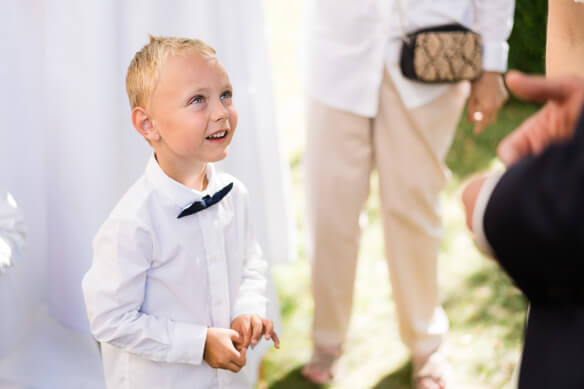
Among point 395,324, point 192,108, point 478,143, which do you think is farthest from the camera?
point 478,143

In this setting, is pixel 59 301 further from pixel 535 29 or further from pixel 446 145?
pixel 535 29

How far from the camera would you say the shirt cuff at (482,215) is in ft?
2.91

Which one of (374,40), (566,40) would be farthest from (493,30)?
(566,40)

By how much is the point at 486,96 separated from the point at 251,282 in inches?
47.9

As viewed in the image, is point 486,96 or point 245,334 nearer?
point 245,334

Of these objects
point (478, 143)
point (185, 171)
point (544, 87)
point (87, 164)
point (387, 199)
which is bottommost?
point (478, 143)

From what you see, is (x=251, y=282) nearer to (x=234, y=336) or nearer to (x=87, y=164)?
(x=234, y=336)

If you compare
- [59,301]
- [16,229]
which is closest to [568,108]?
[16,229]

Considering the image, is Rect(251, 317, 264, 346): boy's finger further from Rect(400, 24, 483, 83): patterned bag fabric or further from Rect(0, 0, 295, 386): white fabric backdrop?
Rect(400, 24, 483, 83): patterned bag fabric

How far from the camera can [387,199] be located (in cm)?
222

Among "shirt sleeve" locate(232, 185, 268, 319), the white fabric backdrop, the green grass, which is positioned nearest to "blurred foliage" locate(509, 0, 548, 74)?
the green grass

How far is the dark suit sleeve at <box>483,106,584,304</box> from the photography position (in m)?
0.75

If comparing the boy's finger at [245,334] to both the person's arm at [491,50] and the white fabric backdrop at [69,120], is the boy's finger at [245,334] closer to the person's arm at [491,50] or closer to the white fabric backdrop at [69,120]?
the white fabric backdrop at [69,120]

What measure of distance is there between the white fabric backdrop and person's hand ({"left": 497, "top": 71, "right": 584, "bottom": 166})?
52.9 inches
